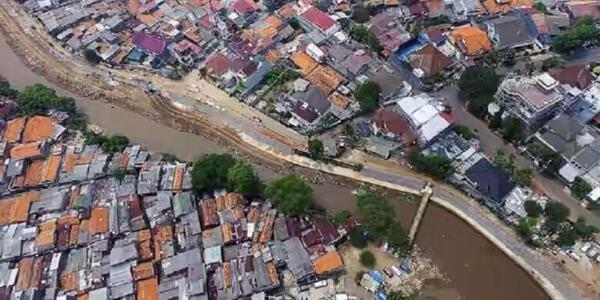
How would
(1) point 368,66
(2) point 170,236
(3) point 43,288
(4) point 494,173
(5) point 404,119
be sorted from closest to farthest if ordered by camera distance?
(3) point 43,288, (2) point 170,236, (4) point 494,173, (5) point 404,119, (1) point 368,66

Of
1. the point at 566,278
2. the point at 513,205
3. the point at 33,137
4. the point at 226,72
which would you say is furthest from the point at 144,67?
the point at 566,278

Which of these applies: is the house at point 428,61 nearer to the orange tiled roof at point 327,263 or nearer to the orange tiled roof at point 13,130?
the orange tiled roof at point 327,263

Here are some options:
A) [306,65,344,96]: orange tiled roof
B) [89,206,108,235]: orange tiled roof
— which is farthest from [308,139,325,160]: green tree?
[89,206,108,235]: orange tiled roof

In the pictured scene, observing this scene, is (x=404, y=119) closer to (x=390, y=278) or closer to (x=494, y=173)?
(x=494, y=173)

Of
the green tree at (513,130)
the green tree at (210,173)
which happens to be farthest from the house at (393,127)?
the green tree at (210,173)

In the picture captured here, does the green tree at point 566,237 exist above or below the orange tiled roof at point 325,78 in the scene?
below
